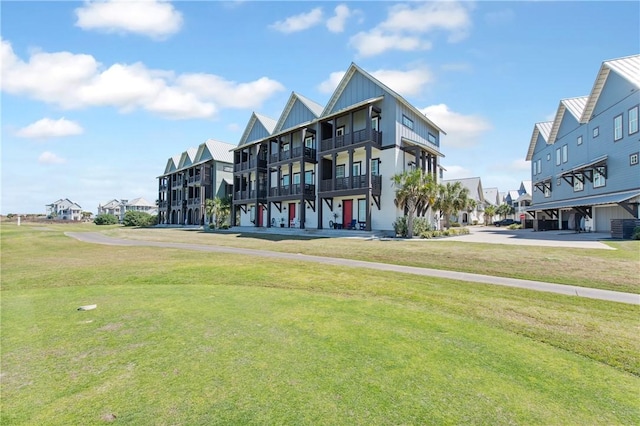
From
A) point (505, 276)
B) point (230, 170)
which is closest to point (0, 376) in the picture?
point (505, 276)

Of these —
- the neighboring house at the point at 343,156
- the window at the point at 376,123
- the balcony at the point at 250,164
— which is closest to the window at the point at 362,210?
the neighboring house at the point at 343,156

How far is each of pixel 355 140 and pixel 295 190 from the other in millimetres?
9028

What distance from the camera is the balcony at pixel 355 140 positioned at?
26.8m

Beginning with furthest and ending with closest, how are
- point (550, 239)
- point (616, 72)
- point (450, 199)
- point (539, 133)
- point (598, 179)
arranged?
point (539, 133) → point (450, 199) → point (598, 179) → point (616, 72) → point (550, 239)

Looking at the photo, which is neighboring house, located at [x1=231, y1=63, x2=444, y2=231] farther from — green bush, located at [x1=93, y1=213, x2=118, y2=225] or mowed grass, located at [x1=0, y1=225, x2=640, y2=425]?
green bush, located at [x1=93, y1=213, x2=118, y2=225]

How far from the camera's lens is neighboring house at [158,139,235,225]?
5278 centimetres

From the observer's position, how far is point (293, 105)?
1451 inches

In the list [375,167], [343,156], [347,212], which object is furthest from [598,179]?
[343,156]

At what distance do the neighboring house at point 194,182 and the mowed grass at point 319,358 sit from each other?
136 feet

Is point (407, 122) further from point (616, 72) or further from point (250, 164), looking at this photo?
point (250, 164)

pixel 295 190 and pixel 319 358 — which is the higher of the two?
pixel 295 190

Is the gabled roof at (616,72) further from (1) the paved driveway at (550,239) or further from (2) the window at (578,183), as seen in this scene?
(1) the paved driveway at (550,239)

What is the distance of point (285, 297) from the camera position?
7707 millimetres

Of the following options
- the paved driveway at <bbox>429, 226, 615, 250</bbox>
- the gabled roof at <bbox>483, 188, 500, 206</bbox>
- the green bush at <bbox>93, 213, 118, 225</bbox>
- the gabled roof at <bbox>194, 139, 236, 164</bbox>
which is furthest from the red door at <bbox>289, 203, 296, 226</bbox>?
the gabled roof at <bbox>483, 188, 500, 206</bbox>
